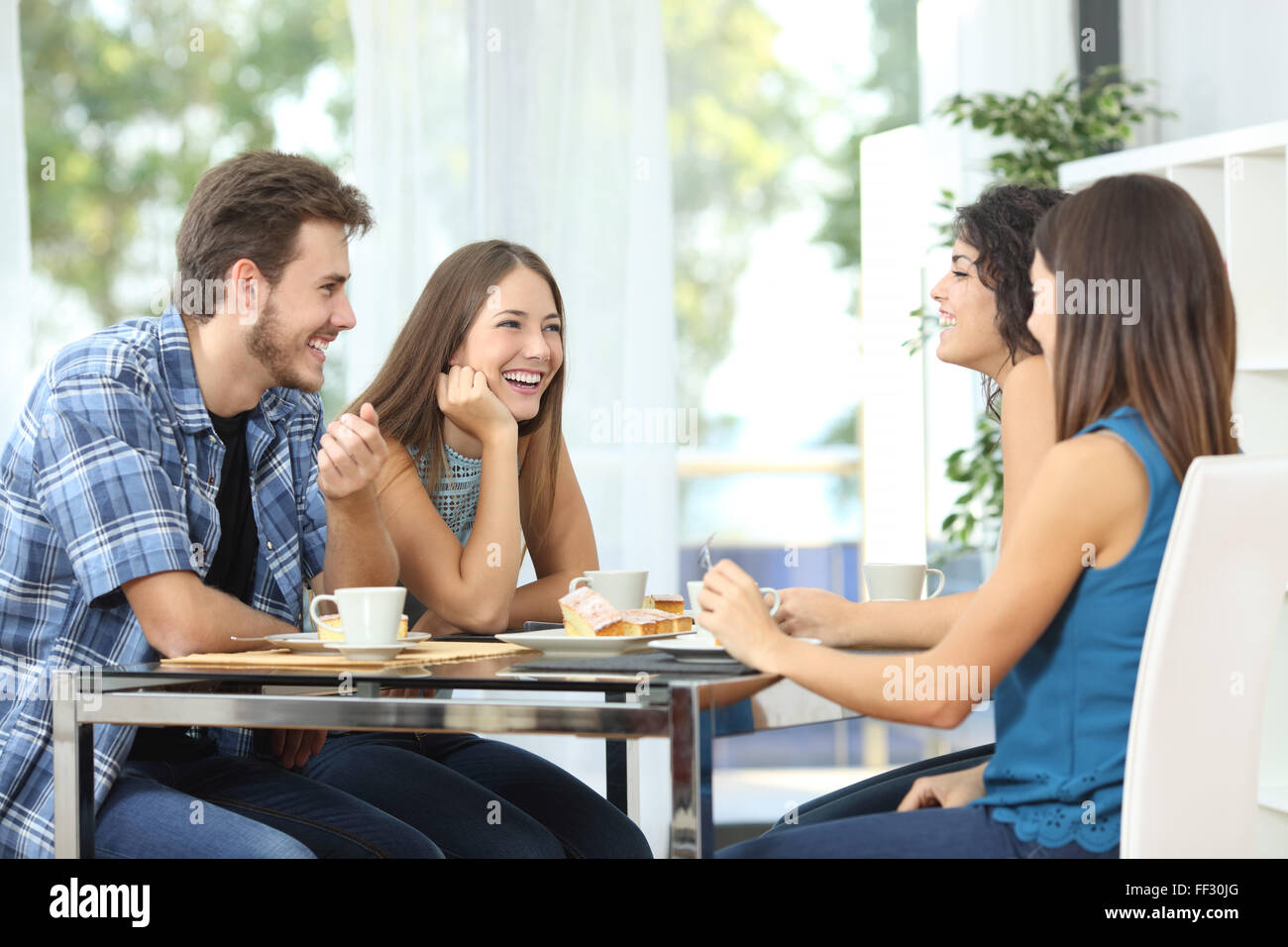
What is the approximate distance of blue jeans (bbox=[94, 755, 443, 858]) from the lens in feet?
5.04

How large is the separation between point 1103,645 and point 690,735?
0.42 metres

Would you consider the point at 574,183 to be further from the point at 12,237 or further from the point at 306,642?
the point at 306,642

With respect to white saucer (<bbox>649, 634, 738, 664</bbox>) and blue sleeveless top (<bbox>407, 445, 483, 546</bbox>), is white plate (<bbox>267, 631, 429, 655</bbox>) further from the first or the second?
blue sleeveless top (<bbox>407, 445, 483, 546</bbox>)

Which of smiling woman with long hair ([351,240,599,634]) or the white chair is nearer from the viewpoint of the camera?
the white chair

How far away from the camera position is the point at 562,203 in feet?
12.5

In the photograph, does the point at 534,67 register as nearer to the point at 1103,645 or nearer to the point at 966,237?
the point at 966,237

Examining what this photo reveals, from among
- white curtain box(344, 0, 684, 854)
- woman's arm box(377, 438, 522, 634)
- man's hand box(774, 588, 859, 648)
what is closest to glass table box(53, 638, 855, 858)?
man's hand box(774, 588, 859, 648)

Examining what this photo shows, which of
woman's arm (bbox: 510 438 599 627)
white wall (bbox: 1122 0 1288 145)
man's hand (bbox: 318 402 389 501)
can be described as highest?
white wall (bbox: 1122 0 1288 145)

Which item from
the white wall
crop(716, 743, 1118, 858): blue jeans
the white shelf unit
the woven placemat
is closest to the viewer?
crop(716, 743, 1118, 858): blue jeans

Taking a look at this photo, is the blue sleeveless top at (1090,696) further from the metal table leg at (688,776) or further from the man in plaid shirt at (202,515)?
the man in plaid shirt at (202,515)

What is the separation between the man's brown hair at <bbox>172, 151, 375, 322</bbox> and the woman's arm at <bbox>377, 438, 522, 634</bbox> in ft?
1.21

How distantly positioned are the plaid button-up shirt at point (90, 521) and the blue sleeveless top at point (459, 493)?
47 cm
